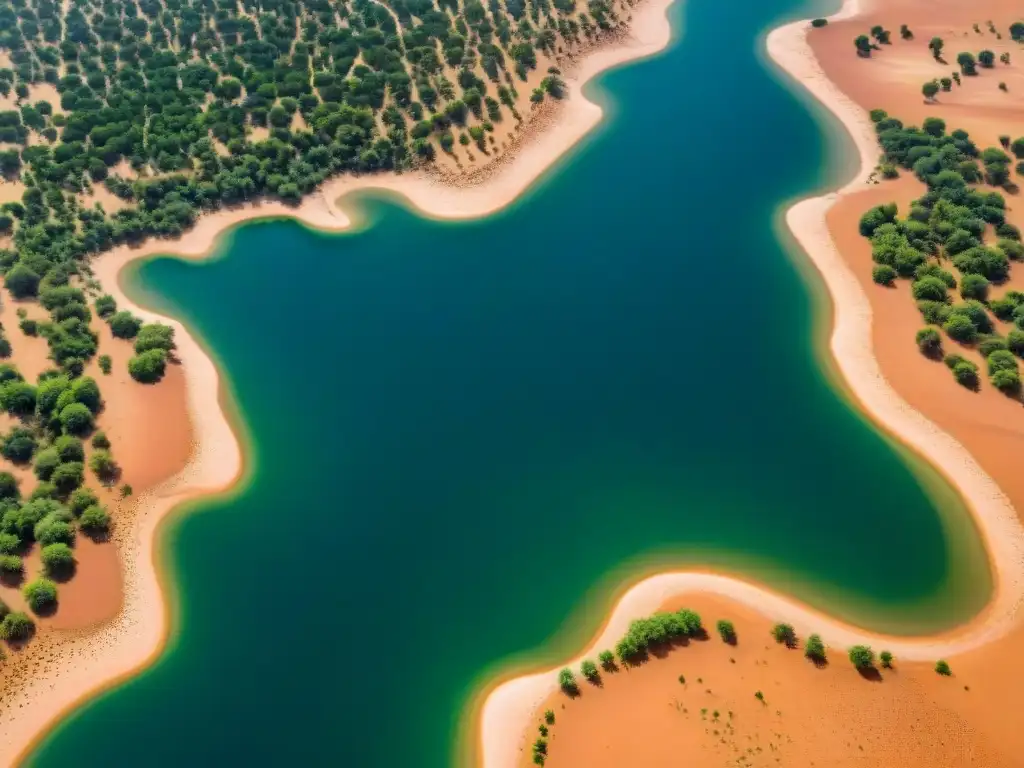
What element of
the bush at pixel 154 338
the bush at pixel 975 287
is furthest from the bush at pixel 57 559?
the bush at pixel 975 287

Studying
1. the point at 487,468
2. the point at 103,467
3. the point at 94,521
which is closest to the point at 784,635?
the point at 487,468

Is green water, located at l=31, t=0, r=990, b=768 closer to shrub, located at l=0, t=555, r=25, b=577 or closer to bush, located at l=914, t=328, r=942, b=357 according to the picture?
bush, located at l=914, t=328, r=942, b=357

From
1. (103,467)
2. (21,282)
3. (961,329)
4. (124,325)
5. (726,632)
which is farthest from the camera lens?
(21,282)

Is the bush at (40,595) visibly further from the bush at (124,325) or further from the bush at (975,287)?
the bush at (975,287)

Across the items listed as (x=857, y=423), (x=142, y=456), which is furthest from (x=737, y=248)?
(x=142, y=456)

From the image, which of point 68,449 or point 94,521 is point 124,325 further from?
point 94,521

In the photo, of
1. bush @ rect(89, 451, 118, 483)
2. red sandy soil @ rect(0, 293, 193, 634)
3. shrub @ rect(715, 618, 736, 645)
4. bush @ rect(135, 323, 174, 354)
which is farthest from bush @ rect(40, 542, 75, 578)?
shrub @ rect(715, 618, 736, 645)
